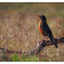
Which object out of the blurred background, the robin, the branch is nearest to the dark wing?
the robin

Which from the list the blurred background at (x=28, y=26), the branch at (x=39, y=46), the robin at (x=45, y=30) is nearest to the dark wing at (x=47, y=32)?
the robin at (x=45, y=30)

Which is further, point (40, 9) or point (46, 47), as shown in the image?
point (40, 9)

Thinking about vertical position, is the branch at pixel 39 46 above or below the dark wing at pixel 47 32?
below

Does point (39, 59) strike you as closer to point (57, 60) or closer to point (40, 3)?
point (57, 60)

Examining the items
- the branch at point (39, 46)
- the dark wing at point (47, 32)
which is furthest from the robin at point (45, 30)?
the branch at point (39, 46)

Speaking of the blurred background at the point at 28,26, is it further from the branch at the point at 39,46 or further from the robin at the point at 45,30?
the robin at the point at 45,30

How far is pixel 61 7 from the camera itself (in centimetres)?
538

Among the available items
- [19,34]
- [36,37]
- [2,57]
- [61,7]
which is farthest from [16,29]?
[61,7]

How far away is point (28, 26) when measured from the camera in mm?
5918

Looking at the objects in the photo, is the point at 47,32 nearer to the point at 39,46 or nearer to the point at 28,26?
the point at 39,46

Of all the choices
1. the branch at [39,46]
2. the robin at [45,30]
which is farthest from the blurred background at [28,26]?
the robin at [45,30]

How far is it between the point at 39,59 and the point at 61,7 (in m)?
1.69

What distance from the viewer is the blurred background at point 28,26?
5219 mm

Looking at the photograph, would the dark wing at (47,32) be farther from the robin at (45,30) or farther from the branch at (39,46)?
the branch at (39,46)
